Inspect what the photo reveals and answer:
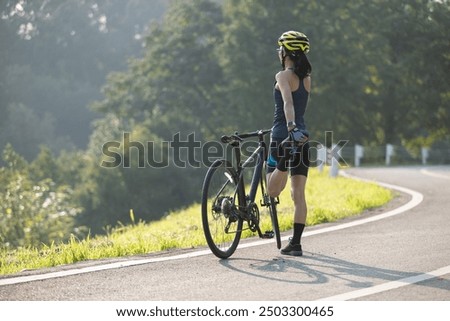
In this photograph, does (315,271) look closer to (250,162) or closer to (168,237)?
(250,162)

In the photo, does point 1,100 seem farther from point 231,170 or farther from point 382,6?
point 231,170

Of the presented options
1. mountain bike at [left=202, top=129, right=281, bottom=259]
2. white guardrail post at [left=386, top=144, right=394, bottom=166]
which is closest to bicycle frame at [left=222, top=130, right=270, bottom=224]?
mountain bike at [left=202, top=129, right=281, bottom=259]

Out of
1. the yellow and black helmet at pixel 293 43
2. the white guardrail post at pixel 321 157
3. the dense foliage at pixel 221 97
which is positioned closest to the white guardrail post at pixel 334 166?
the white guardrail post at pixel 321 157

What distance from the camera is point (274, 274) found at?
720 cm

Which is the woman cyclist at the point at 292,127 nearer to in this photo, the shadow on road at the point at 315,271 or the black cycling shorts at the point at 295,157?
the black cycling shorts at the point at 295,157

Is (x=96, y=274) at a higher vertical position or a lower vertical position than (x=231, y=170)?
lower

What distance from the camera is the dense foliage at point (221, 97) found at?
4541 centimetres

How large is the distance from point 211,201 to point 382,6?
136 feet

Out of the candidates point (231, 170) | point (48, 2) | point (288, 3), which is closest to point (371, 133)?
point (288, 3)

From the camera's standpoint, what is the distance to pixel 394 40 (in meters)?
48.2

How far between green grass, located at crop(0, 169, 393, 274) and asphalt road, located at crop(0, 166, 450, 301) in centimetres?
55

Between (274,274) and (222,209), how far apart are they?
3.54 ft

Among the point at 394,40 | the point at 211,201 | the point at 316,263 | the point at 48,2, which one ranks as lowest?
the point at 316,263

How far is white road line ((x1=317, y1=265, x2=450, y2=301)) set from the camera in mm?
6113
